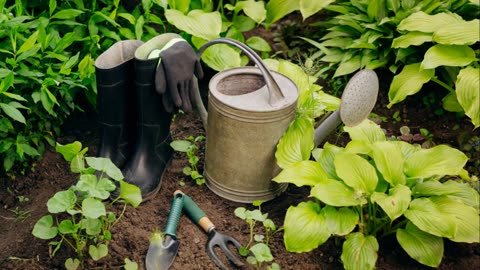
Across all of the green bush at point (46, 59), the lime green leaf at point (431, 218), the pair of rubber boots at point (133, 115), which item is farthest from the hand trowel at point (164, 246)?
the lime green leaf at point (431, 218)

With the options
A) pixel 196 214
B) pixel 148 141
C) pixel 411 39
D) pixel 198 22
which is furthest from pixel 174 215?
pixel 411 39

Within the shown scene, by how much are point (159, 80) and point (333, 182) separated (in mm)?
841

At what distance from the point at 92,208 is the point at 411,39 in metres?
1.75

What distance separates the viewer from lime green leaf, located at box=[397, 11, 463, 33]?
102 inches

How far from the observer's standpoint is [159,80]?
2277 mm

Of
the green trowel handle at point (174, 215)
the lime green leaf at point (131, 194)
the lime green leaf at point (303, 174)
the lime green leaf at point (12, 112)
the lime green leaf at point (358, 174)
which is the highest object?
the lime green leaf at point (12, 112)

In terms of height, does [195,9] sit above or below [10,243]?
above

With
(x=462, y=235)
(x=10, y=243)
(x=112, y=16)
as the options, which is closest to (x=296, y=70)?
(x=112, y=16)

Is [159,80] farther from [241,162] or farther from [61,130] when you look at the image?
[61,130]

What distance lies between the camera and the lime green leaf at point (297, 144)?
7.61 feet

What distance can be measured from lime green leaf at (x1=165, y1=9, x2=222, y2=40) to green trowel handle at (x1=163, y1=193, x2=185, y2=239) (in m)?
0.94

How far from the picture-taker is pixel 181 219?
2.40 m

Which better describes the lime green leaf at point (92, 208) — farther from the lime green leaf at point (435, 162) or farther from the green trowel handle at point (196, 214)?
the lime green leaf at point (435, 162)

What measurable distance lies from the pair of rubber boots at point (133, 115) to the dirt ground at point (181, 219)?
15 centimetres
